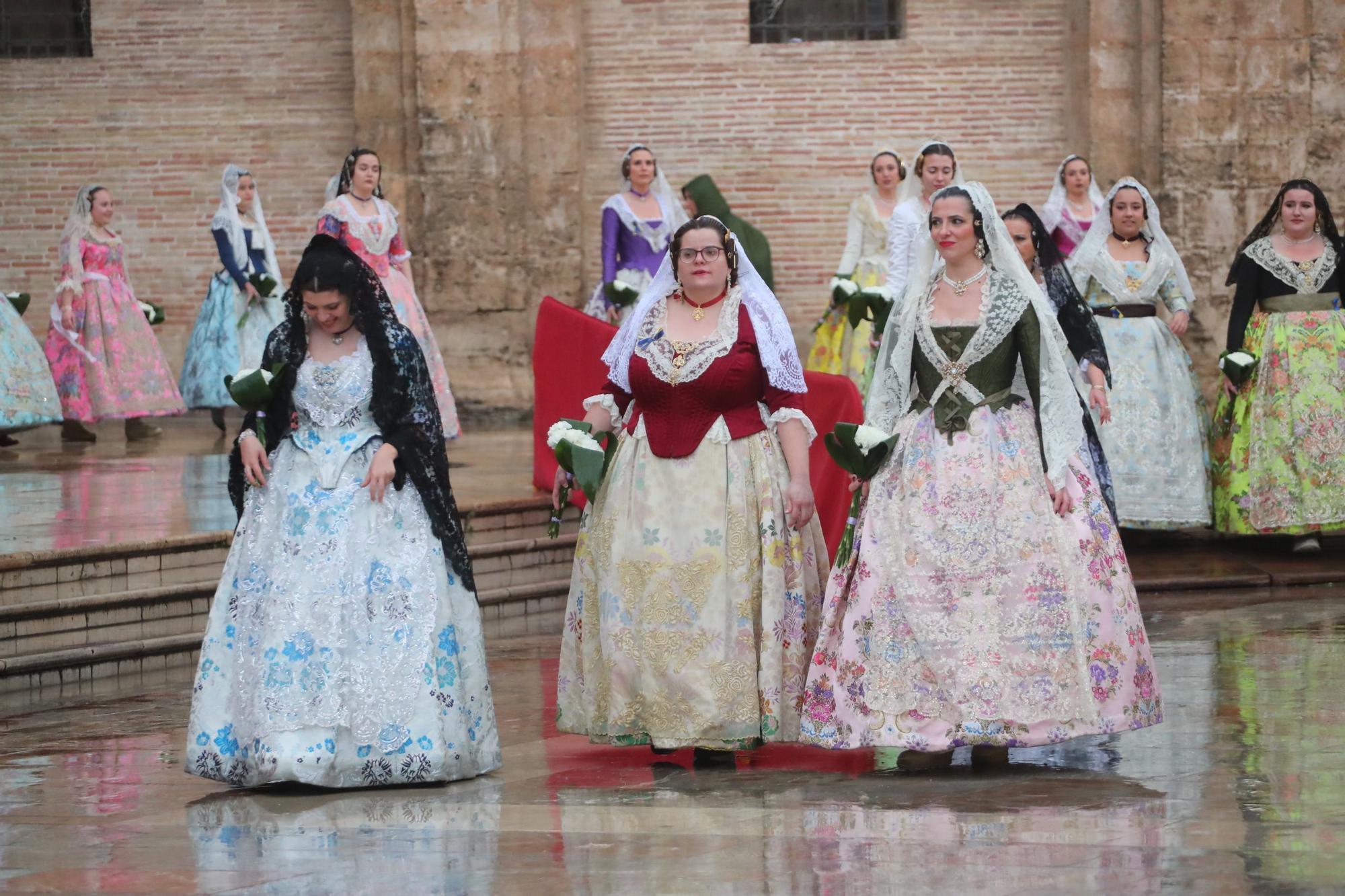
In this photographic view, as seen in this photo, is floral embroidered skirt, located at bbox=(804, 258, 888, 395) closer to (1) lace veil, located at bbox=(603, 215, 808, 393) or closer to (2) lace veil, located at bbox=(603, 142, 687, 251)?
(2) lace veil, located at bbox=(603, 142, 687, 251)

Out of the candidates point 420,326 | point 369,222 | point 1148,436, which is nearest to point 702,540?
point 1148,436

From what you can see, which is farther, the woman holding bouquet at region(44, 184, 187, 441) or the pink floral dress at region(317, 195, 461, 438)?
the woman holding bouquet at region(44, 184, 187, 441)

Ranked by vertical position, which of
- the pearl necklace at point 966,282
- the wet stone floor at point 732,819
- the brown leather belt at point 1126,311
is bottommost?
the wet stone floor at point 732,819

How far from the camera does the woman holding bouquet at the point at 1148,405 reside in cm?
1014

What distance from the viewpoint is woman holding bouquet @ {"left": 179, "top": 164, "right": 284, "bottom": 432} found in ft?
45.2

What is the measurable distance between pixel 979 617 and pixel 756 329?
1.04m

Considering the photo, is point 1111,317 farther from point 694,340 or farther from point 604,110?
point 604,110

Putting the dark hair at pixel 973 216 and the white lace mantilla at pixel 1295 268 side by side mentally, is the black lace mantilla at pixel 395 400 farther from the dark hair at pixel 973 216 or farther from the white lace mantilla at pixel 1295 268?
the white lace mantilla at pixel 1295 268

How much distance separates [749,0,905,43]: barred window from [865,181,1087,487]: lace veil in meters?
9.52

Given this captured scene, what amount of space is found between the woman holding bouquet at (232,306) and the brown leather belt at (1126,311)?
587 centimetres

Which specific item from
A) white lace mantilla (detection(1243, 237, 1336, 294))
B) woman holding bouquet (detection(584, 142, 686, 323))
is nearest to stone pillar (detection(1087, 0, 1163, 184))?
woman holding bouquet (detection(584, 142, 686, 323))

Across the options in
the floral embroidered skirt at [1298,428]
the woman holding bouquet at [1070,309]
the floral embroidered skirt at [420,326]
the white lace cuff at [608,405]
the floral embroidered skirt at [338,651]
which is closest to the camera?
the floral embroidered skirt at [338,651]

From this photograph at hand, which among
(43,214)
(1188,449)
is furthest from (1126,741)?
(43,214)

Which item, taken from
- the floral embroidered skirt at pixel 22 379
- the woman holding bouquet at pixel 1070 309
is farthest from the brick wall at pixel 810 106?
the woman holding bouquet at pixel 1070 309
